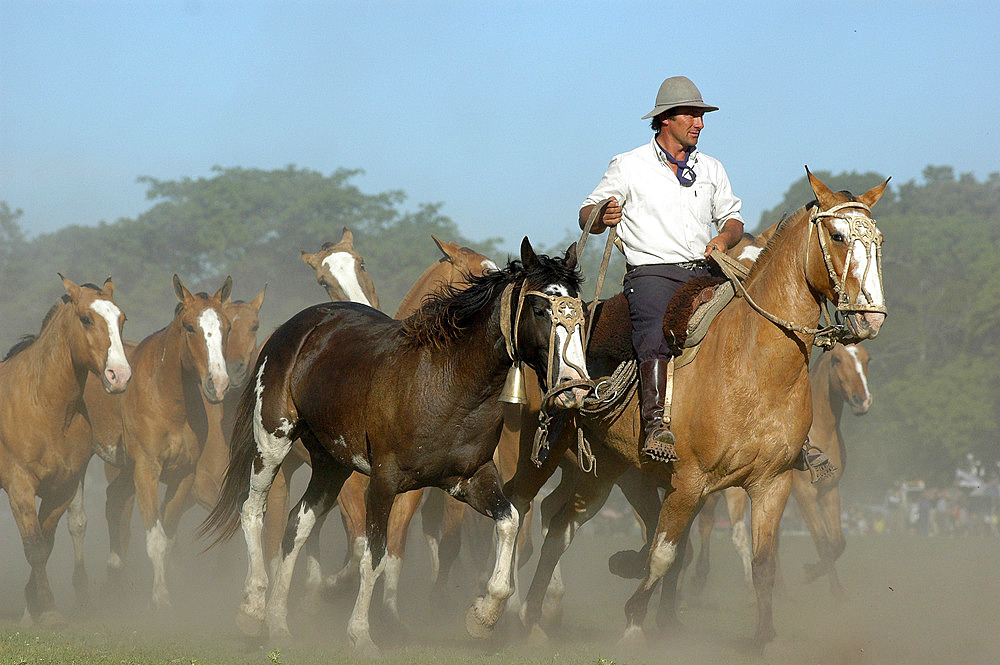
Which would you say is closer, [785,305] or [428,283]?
[785,305]

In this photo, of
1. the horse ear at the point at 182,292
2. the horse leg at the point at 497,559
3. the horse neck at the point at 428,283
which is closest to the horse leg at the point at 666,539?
the horse leg at the point at 497,559

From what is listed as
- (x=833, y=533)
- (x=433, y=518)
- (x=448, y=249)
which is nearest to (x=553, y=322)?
(x=448, y=249)

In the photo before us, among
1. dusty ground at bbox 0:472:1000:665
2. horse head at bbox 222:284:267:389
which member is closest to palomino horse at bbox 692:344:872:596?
dusty ground at bbox 0:472:1000:665

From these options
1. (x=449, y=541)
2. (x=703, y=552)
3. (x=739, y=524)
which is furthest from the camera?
(x=703, y=552)

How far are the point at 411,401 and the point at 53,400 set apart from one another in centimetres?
486

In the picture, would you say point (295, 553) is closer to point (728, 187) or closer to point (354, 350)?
point (354, 350)

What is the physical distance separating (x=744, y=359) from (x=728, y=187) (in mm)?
1459

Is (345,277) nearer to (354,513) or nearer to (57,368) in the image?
(354,513)

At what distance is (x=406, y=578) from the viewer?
12828 mm

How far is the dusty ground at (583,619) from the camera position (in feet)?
24.2

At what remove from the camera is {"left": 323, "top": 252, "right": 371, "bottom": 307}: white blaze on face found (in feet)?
35.9

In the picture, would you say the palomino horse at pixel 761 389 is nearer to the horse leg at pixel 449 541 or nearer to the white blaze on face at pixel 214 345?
the horse leg at pixel 449 541

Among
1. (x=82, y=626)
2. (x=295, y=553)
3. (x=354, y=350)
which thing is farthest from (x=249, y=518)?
(x=82, y=626)

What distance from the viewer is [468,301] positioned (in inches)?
271
